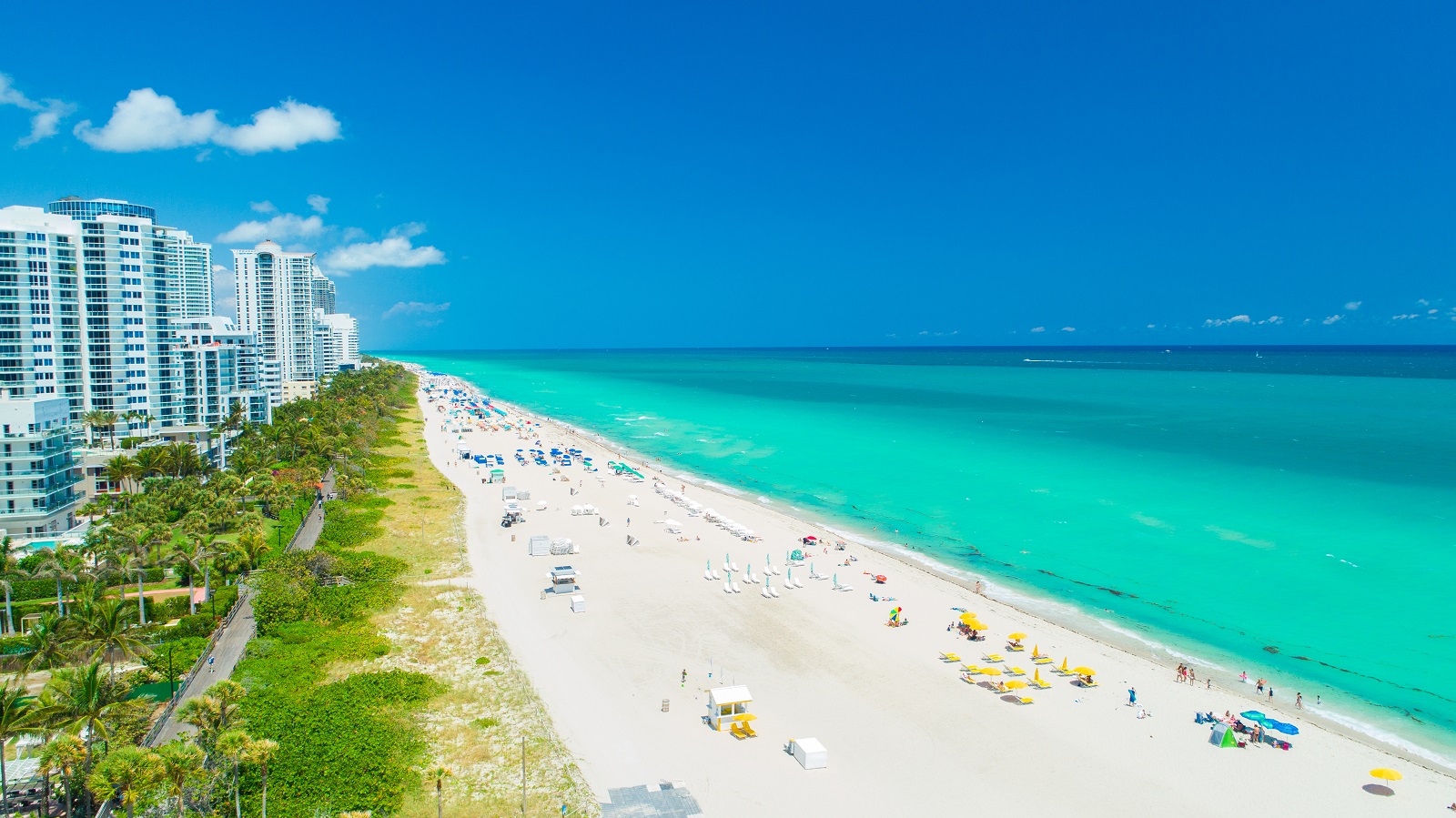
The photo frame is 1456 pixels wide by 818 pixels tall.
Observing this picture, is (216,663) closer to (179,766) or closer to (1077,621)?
(179,766)

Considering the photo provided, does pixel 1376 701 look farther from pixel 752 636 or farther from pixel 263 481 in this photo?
pixel 263 481

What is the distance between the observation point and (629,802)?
21.7m

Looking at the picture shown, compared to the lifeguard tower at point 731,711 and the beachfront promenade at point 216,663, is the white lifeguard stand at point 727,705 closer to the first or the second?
the lifeguard tower at point 731,711

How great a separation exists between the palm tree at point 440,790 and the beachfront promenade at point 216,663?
265 inches

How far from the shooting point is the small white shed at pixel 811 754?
23766 mm

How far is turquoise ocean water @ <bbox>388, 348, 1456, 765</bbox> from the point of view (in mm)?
35188

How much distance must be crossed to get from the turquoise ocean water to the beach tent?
19.3 feet

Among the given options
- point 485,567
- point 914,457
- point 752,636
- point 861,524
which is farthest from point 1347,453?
point 485,567

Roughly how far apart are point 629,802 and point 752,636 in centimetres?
1358

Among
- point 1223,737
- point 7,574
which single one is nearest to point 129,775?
point 7,574

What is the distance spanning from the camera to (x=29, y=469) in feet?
145

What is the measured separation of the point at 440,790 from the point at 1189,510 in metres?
59.1

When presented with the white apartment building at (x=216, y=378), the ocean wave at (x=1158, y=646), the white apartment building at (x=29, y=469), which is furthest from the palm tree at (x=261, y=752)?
the white apartment building at (x=216, y=378)

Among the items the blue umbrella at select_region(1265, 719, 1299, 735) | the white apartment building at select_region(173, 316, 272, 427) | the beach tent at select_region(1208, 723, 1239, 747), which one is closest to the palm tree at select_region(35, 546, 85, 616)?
the white apartment building at select_region(173, 316, 272, 427)
